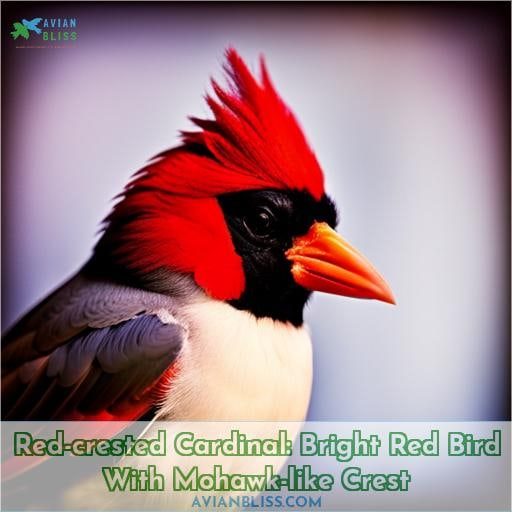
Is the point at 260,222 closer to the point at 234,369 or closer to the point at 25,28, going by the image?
the point at 234,369

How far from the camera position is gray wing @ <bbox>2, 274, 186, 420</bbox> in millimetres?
1399

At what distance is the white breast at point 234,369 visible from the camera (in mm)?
1429

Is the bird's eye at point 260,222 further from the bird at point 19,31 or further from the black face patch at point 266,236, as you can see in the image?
the bird at point 19,31

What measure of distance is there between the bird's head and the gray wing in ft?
0.29

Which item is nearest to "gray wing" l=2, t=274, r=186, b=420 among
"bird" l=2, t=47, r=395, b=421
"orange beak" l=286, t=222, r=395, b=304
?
"bird" l=2, t=47, r=395, b=421

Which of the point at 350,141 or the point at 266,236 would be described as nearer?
the point at 266,236

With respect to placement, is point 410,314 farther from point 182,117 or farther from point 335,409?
point 182,117

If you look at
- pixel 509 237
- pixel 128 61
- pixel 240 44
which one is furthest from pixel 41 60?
pixel 509 237

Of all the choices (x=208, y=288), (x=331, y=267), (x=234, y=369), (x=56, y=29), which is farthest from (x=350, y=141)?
(x=56, y=29)

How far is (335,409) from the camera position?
1674 mm

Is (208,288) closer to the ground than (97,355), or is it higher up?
higher up

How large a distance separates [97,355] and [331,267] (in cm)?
54

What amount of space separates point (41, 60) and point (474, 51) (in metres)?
1.06

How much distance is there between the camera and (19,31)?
167cm
